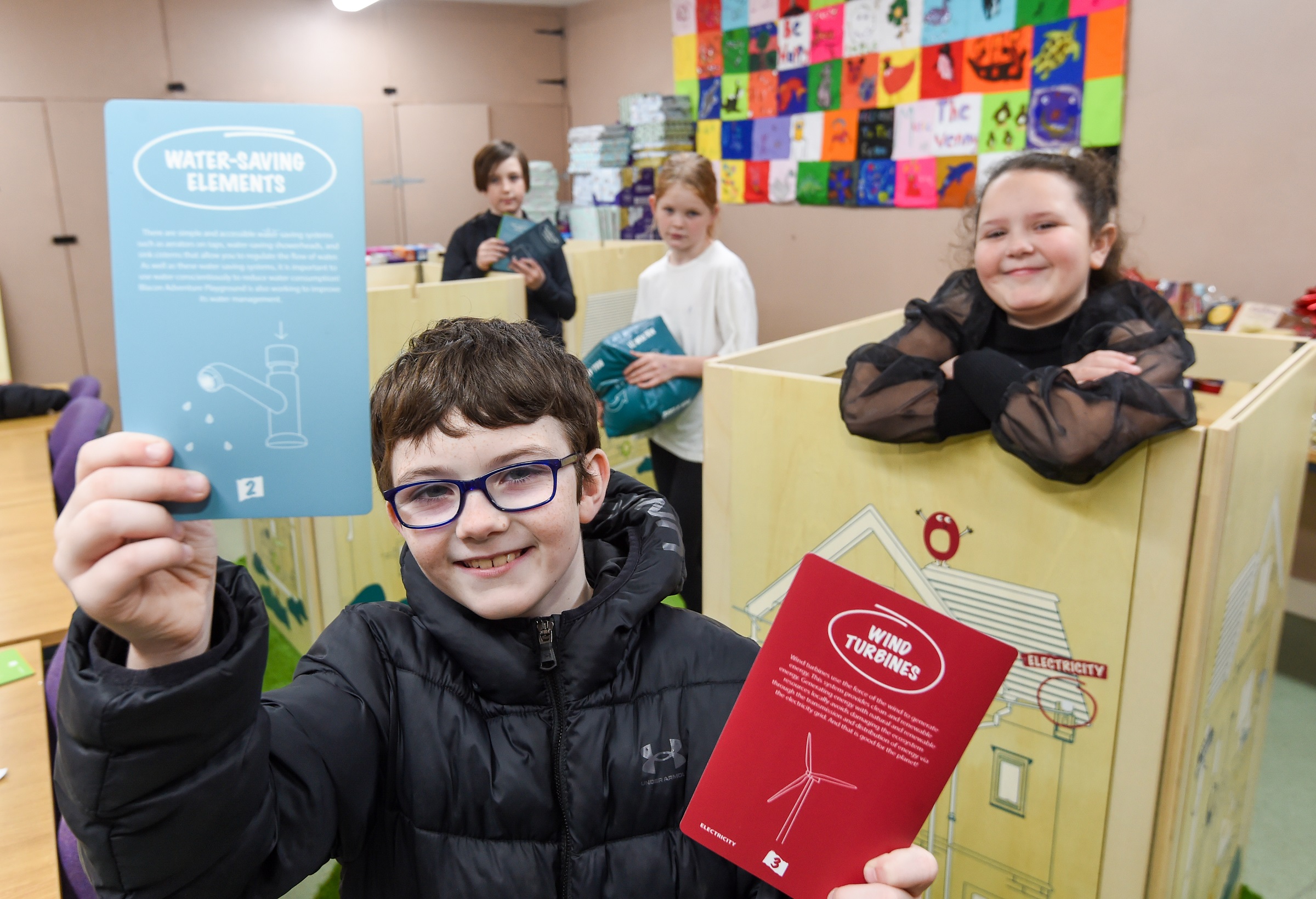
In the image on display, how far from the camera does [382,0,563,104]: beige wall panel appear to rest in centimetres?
594

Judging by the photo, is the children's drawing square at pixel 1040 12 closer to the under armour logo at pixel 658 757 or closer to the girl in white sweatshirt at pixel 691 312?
the girl in white sweatshirt at pixel 691 312

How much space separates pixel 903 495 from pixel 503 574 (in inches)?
32.4

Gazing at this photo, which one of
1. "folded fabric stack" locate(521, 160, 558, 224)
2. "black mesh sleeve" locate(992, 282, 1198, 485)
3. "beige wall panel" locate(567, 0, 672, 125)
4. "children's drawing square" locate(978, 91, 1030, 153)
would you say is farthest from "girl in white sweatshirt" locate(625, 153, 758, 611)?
"folded fabric stack" locate(521, 160, 558, 224)

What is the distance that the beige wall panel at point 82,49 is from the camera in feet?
16.2

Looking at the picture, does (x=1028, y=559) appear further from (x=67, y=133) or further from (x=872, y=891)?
(x=67, y=133)

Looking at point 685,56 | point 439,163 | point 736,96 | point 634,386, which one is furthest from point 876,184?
point 439,163

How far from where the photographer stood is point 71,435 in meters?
2.67

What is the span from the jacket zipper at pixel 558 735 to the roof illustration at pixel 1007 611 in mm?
517

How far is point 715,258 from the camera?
8.65ft

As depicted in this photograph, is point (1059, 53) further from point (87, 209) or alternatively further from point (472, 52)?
point (87, 209)

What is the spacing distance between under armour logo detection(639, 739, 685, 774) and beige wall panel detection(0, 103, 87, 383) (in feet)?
18.5

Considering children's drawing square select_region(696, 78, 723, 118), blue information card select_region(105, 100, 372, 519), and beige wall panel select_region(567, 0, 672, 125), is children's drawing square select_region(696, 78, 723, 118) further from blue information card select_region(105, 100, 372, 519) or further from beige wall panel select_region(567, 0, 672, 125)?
blue information card select_region(105, 100, 372, 519)

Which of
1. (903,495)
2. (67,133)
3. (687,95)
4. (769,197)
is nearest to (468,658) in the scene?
(903,495)

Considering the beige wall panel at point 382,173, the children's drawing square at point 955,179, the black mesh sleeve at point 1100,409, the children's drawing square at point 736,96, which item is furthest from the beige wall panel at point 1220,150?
the beige wall panel at point 382,173
